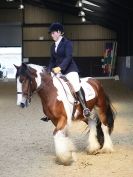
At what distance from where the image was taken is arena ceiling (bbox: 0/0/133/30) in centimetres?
2953

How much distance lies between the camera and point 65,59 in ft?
24.0

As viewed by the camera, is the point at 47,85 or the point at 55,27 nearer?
the point at 47,85

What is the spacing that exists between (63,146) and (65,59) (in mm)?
1342

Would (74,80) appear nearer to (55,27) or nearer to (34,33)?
(55,27)

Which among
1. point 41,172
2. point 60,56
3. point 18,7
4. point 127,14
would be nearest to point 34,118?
point 60,56

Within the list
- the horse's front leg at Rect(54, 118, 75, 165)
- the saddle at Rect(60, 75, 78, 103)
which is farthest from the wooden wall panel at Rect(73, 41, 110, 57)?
the horse's front leg at Rect(54, 118, 75, 165)

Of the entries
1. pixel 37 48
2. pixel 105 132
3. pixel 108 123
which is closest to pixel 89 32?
pixel 37 48

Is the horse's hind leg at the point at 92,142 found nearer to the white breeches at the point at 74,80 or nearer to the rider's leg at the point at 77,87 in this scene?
the rider's leg at the point at 77,87

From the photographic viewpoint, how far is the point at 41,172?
6.47 meters

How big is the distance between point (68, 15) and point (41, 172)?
112ft

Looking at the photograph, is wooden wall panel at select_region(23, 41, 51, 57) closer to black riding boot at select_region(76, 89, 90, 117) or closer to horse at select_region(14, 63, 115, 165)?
horse at select_region(14, 63, 115, 165)

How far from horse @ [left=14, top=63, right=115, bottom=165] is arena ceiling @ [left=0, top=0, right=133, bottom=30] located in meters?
19.3

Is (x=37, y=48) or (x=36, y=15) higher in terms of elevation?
(x=36, y=15)

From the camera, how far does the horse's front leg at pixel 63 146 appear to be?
6648 mm
